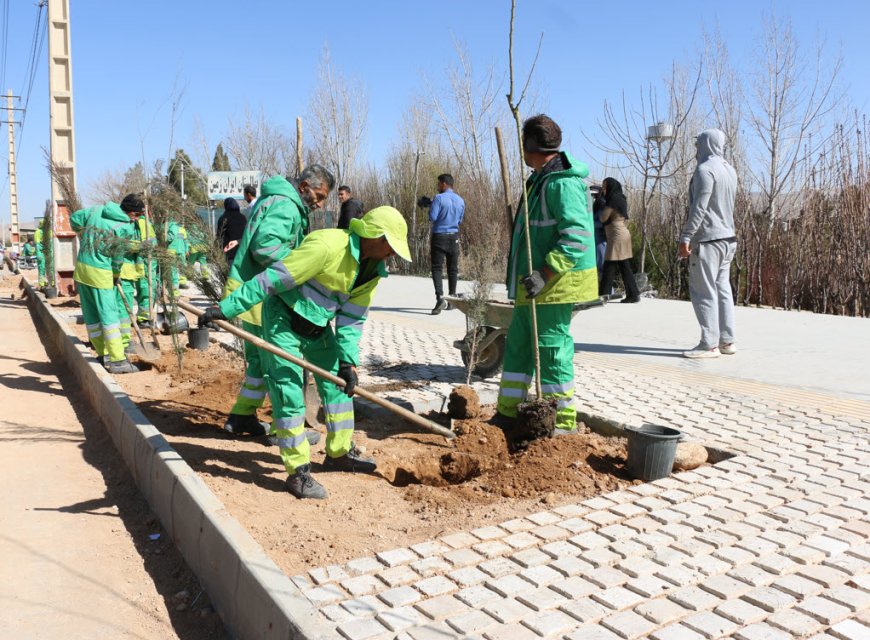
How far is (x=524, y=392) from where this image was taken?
477cm

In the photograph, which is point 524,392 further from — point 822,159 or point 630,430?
point 822,159

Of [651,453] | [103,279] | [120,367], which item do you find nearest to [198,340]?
[120,367]

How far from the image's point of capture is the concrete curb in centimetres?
259

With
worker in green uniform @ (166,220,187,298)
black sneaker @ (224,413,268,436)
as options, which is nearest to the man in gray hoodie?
black sneaker @ (224,413,268,436)

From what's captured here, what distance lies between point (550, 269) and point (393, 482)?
1.57 metres

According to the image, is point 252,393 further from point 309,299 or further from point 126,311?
point 126,311

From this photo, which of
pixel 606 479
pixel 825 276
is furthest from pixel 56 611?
pixel 825 276

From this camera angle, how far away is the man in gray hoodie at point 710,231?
292 inches

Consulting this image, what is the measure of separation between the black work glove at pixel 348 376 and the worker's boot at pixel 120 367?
446 cm

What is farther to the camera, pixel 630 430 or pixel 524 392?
pixel 524 392

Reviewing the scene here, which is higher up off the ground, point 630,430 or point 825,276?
point 825,276

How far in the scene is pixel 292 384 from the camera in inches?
155

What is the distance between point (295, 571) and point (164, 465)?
4.16 feet

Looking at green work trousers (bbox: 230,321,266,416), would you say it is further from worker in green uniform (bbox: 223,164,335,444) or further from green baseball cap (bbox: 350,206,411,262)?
green baseball cap (bbox: 350,206,411,262)
